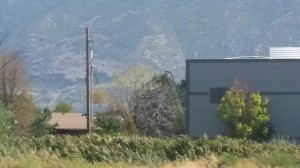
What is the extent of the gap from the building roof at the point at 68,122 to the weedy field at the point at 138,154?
41.1 m

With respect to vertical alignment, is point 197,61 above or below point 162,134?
above

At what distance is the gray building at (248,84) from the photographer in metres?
60.7

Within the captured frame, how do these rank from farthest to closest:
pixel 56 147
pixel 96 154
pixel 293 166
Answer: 1. pixel 56 147
2. pixel 96 154
3. pixel 293 166

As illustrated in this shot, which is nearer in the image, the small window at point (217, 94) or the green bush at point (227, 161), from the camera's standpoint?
the green bush at point (227, 161)

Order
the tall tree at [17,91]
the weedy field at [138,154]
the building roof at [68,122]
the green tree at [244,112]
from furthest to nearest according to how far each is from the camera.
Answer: the building roof at [68,122] < the tall tree at [17,91] < the green tree at [244,112] < the weedy field at [138,154]

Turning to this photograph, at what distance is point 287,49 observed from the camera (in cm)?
7231

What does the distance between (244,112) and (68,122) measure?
83.9 feet

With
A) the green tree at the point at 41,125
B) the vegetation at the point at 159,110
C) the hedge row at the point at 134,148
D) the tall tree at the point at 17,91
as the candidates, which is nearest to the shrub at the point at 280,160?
the hedge row at the point at 134,148

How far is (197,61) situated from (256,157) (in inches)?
1287

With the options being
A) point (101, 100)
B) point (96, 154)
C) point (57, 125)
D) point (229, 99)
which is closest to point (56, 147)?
point (96, 154)

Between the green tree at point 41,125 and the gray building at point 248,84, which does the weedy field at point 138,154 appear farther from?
the green tree at point 41,125

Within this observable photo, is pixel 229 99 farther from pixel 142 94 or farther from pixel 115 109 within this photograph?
pixel 115 109

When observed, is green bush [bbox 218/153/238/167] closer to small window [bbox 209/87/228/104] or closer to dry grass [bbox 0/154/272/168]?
dry grass [bbox 0/154/272/168]

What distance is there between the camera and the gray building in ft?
199
